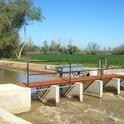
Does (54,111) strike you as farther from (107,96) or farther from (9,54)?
(9,54)

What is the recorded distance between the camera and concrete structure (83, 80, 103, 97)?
15.0 meters

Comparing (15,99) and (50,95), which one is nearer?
(15,99)

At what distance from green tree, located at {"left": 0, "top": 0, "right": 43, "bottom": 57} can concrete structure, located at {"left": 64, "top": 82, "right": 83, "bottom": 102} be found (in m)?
33.4

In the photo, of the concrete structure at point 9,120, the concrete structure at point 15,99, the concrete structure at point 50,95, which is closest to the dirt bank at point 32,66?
the concrete structure at point 50,95

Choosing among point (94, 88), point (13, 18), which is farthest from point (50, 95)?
point (13, 18)

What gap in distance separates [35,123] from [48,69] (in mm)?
17162

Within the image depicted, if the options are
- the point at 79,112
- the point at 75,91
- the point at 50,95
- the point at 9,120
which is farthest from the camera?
Result: the point at 75,91

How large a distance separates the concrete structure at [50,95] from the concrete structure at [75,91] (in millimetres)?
1418

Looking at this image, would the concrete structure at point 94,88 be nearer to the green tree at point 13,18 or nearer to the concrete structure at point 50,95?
the concrete structure at point 50,95

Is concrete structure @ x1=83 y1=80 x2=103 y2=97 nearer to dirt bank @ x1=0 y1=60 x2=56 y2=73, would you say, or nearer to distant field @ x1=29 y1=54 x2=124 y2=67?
distant field @ x1=29 y1=54 x2=124 y2=67

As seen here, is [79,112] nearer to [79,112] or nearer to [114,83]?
[79,112]

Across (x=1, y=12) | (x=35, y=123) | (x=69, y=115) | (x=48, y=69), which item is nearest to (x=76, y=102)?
(x=69, y=115)

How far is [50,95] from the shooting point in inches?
522

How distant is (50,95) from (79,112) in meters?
1.83
